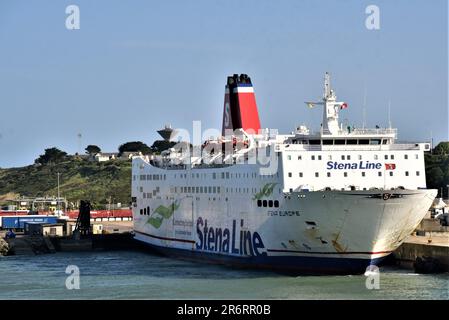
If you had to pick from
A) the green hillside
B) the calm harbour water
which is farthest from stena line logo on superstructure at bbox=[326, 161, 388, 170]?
the green hillside

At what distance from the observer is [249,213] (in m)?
42.0

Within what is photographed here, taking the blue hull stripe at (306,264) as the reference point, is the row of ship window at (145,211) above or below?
above

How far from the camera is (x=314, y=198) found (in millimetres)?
37969

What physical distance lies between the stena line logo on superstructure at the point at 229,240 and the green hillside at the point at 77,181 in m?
52.8

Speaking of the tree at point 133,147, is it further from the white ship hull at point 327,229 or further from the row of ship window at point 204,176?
the white ship hull at point 327,229

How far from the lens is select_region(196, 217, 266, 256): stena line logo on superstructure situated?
136 ft

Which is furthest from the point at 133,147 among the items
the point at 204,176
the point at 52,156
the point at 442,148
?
the point at 204,176

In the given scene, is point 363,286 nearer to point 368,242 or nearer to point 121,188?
point 368,242

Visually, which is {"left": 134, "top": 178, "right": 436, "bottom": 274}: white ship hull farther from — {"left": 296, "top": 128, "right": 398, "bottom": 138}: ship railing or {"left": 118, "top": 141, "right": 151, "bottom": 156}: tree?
{"left": 118, "top": 141, "right": 151, "bottom": 156}: tree

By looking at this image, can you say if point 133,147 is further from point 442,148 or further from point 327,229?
point 327,229

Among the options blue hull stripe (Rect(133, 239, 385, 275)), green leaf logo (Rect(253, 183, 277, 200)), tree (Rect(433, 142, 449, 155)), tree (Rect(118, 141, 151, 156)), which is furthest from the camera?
tree (Rect(118, 141, 151, 156))

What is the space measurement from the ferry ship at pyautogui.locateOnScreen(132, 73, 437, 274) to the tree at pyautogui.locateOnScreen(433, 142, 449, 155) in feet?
152

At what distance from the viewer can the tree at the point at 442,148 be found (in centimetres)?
9003

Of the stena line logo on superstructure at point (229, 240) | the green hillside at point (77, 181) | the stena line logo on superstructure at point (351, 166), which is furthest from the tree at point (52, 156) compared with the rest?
the stena line logo on superstructure at point (351, 166)
